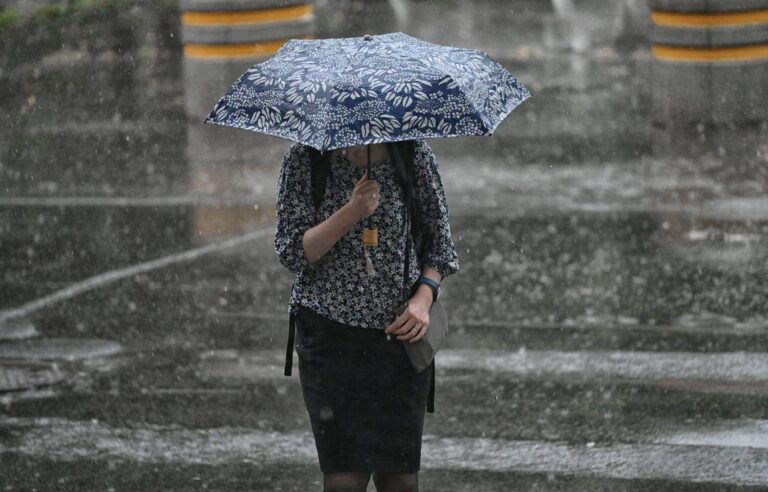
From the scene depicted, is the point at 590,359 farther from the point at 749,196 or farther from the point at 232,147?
the point at 232,147

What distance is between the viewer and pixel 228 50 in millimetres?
13586

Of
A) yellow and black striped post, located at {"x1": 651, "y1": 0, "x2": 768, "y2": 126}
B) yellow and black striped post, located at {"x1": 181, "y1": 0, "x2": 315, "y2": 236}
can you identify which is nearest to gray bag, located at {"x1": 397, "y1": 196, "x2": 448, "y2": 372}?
yellow and black striped post, located at {"x1": 181, "y1": 0, "x2": 315, "y2": 236}

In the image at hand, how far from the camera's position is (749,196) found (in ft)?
35.8

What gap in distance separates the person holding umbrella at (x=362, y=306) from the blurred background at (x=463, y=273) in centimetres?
133

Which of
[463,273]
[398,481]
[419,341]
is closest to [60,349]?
[463,273]

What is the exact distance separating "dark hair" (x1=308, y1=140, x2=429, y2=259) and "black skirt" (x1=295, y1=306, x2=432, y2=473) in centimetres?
42

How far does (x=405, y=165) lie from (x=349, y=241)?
310mm

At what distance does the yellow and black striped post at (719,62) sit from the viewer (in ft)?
42.1

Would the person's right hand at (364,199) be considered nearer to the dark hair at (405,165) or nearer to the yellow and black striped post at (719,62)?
the dark hair at (405,165)

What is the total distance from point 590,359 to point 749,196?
390 centimetres

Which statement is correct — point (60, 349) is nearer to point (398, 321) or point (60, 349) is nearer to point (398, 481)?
point (398, 481)

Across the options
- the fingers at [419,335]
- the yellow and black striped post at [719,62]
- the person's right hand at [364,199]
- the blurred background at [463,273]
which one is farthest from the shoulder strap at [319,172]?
the yellow and black striped post at [719,62]

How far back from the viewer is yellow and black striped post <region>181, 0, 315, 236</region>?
1307cm

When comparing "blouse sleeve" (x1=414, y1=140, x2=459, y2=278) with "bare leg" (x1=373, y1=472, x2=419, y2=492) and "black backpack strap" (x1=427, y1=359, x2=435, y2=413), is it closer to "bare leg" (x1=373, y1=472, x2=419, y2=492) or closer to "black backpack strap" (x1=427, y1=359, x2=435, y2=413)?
"black backpack strap" (x1=427, y1=359, x2=435, y2=413)
